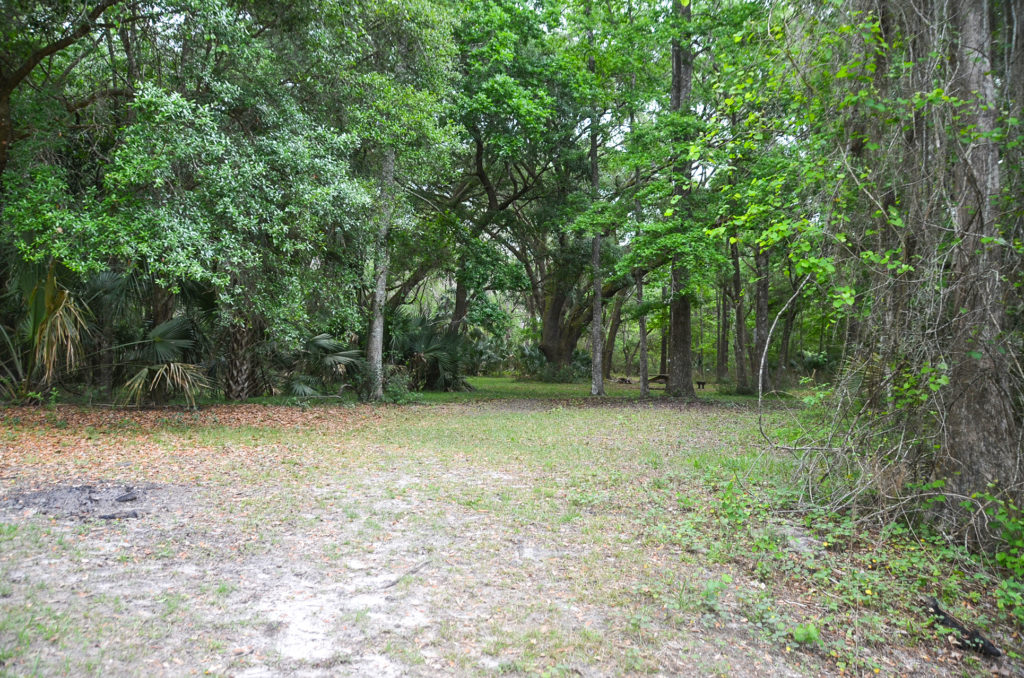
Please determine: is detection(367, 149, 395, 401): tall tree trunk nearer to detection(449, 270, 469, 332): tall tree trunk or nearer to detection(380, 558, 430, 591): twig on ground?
detection(449, 270, 469, 332): tall tree trunk

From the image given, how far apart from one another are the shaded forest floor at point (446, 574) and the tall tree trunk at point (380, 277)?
6269mm

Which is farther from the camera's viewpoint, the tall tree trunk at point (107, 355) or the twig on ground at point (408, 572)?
the tall tree trunk at point (107, 355)

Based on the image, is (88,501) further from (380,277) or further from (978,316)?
(380,277)

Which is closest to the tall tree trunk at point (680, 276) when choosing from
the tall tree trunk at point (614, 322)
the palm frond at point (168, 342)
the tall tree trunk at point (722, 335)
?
the tall tree trunk at point (614, 322)

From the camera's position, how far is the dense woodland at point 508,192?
4266 mm

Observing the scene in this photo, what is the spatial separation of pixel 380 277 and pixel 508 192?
6.56m

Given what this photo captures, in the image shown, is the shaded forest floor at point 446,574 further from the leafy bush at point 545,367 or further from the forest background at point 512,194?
the leafy bush at point 545,367

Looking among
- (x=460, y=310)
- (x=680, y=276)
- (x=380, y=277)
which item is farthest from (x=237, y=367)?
(x=680, y=276)

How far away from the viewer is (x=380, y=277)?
44.2 ft

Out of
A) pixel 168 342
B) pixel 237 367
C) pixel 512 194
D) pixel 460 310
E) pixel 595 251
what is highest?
pixel 512 194

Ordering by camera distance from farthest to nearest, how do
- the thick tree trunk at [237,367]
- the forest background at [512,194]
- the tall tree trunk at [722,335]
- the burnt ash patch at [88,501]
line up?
the tall tree trunk at [722,335]
the thick tree trunk at [237,367]
the burnt ash patch at [88,501]
the forest background at [512,194]

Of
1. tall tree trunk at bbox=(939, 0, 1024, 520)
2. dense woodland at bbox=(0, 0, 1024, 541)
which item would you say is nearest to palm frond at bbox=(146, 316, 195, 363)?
dense woodland at bbox=(0, 0, 1024, 541)

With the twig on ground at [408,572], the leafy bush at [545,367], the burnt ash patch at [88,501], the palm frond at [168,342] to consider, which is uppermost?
the palm frond at [168,342]

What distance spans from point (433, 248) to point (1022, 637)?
13.2 meters
